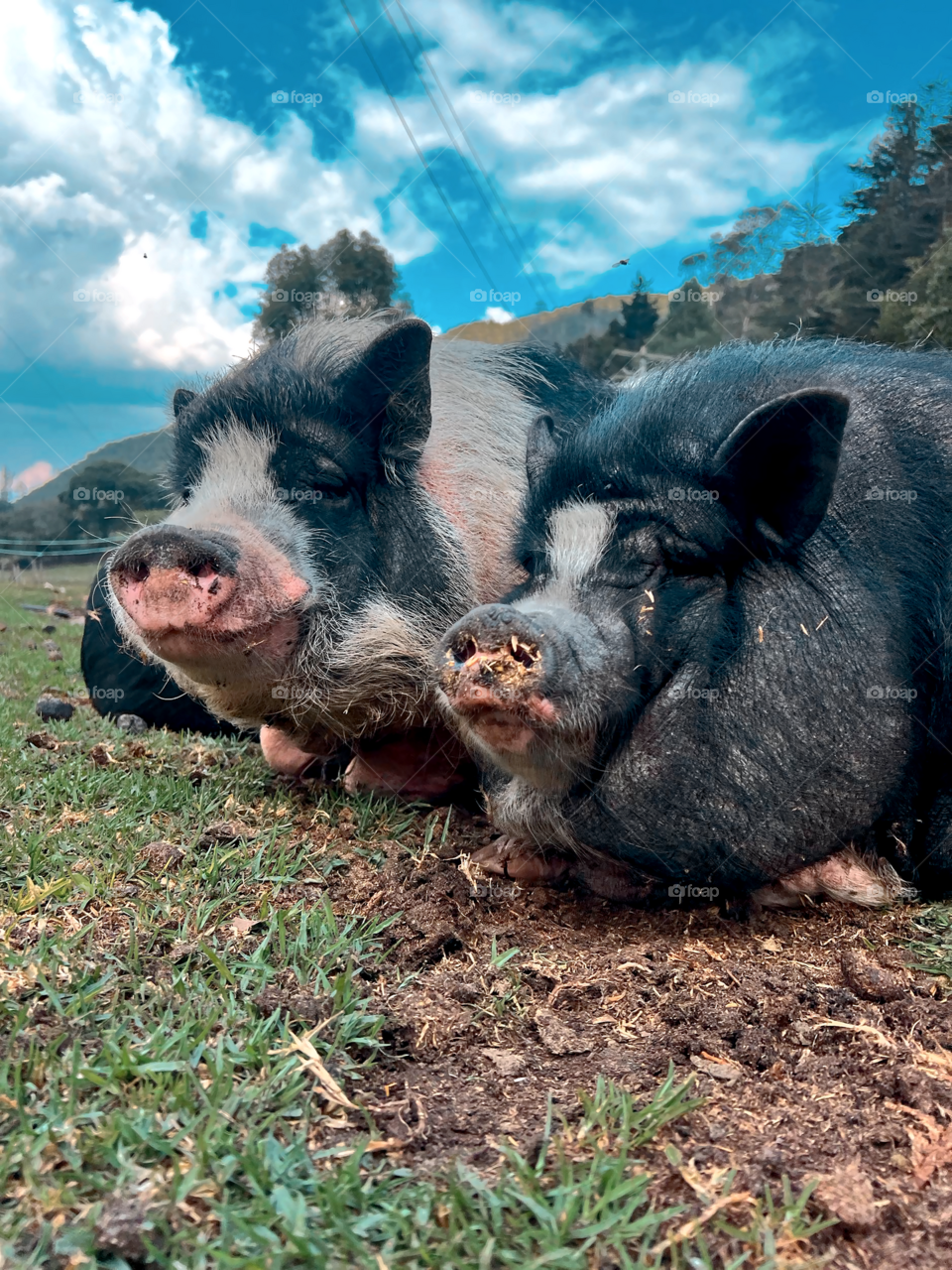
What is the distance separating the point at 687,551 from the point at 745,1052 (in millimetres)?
1515

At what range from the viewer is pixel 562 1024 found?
2756 mm

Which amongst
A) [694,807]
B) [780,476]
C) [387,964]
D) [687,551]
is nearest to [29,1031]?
[387,964]

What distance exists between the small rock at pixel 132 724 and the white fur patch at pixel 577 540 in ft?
12.3

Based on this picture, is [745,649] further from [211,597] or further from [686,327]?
[686,327]

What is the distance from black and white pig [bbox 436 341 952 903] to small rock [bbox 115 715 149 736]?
136 inches

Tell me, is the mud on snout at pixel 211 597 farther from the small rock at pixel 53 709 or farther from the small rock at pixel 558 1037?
the small rock at pixel 53 709

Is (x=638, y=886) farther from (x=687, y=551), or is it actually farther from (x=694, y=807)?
(x=687, y=551)

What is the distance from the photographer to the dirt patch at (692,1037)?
2084 mm

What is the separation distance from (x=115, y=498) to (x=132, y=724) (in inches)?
57.5

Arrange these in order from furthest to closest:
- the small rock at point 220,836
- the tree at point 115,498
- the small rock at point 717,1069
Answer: the tree at point 115,498 → the small rock at point 220,836 → the small rock at point 717,1069

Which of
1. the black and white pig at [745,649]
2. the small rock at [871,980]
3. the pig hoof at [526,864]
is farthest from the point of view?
the pig hoof at [526,864]

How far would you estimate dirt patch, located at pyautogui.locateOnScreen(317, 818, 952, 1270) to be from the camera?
6.84 feet

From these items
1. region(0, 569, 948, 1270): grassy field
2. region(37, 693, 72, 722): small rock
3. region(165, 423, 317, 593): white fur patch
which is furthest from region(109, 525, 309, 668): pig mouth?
region(37, 693, 72, 722): small rock

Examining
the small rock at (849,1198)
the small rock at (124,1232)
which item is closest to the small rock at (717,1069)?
the small rock at (849,1198)
